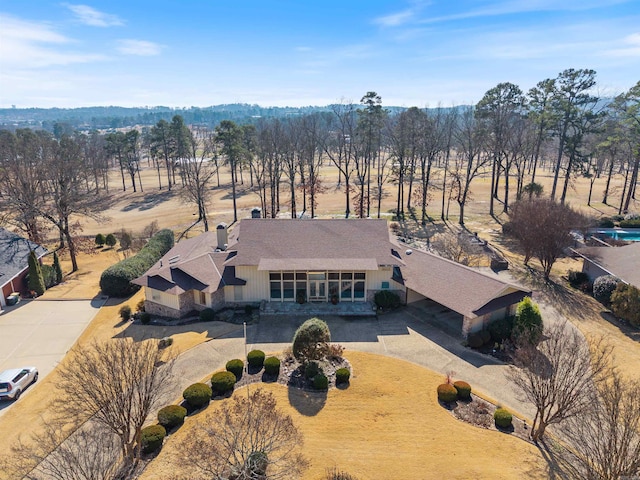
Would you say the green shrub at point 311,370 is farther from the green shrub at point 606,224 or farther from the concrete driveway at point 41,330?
the green shrub at point 606,224

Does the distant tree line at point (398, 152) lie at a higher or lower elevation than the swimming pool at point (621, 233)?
higher

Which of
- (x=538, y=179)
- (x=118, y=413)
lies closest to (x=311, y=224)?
(x=118, y=413)

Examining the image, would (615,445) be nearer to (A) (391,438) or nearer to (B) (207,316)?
(A) (391,438)

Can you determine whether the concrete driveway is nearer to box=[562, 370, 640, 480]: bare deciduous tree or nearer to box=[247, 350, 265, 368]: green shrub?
box=[247, 350, 265, 368]: green shrub

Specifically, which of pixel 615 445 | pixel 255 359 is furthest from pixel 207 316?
pixel 615 445

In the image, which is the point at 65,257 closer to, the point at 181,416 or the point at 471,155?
the point at 181,416

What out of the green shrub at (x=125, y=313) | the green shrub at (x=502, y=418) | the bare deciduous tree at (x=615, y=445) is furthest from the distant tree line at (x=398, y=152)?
the bare deciduous tree at (x=615, y=445)

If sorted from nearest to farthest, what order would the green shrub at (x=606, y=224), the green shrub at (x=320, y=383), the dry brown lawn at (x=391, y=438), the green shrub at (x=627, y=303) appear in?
1. the dry brown lawn at (x=391, y=438)
2. the green shrub at (x=320, y=383)
3. the green shrub at (x=627, y=303)
4. the green shrub at (x=606, y=224)
